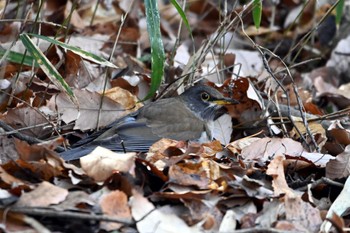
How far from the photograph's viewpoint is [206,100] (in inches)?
269

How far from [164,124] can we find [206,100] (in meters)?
0.58

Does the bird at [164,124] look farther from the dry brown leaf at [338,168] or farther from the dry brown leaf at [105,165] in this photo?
the dry brown leaf at [338,168]

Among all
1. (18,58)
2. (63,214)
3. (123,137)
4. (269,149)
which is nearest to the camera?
(63,214)

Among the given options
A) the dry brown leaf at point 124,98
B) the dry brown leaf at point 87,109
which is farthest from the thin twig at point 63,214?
the dry brown leaf at point 124,98

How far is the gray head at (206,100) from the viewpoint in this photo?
677 cm

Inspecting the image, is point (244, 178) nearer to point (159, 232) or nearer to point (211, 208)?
point (211, 208)

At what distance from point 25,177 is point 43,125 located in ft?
3.97

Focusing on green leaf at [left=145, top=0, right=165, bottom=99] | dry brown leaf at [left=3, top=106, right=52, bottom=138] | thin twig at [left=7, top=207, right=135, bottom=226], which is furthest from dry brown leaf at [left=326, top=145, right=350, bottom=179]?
dry brown leaf at [left=3, top=106, right=52, bottom=138]

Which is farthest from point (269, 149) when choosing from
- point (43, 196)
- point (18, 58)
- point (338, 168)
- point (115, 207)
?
point (18, 58)

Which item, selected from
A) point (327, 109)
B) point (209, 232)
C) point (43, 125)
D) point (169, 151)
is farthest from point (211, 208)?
point (327, 109)

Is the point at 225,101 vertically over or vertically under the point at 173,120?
over

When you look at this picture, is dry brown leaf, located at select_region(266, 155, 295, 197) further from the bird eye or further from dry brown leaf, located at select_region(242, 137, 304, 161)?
the bird eye

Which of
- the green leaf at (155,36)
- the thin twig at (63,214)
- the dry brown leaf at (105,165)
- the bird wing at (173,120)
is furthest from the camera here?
the bird wing at (173,120)

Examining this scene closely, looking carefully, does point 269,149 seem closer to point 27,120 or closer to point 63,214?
point 27,120
